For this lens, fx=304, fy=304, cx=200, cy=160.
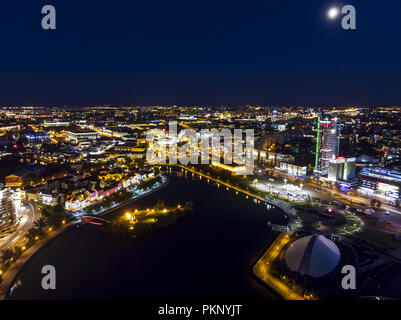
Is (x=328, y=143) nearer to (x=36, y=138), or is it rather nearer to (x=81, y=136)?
(x=81, y=136)

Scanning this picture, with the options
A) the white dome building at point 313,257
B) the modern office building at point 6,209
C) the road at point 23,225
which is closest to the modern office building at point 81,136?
the road at point 23,225

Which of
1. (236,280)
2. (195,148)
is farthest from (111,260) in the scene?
(195,148)

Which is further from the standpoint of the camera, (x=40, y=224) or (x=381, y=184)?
(x=381, y=184)

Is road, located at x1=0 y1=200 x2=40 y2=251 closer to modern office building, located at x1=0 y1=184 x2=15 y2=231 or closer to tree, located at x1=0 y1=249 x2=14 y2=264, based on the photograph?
modern office building, located at x1=0 y1=184 x2=15 y2=231

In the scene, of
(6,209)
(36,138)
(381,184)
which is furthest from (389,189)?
(36,138)

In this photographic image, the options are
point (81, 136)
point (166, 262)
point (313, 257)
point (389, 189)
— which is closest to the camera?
point (313, 257)

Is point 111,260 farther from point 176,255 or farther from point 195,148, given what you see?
point 195,148
